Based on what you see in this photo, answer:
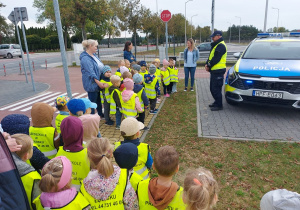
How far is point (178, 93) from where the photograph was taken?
9102mm

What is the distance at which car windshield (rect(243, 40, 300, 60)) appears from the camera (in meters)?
6.22

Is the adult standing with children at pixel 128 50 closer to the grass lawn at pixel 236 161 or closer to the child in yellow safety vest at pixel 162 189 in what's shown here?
the grass lawn at pixel 236 161

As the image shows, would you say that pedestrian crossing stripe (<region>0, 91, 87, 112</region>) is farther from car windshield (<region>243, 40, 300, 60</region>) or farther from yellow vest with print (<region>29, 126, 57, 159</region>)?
→ car windshield (<region>243, 40, 300, 60</region>)

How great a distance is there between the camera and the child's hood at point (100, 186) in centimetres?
191

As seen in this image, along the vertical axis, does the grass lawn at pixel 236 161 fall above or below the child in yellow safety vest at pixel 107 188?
below

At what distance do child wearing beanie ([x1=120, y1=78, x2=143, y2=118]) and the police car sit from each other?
282 centimetres

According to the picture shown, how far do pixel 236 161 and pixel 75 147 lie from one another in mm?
2835

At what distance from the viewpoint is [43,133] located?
3045 mm

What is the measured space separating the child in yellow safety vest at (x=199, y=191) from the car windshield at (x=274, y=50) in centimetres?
563

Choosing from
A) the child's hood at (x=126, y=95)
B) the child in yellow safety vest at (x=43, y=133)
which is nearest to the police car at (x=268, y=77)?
the child's hood at (x=126, y=95)

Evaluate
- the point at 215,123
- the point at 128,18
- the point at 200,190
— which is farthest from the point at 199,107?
the point at 128,18

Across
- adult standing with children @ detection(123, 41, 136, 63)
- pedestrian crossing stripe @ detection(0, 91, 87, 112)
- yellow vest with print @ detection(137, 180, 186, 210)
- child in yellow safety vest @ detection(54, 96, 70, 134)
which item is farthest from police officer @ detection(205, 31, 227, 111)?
pedestrian crossing stripe @ detection(0, 91, 87, 112)

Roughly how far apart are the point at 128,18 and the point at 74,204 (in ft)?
74.8

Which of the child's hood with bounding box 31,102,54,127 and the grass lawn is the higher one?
the child's hood with bounding box 31,102,54,127
